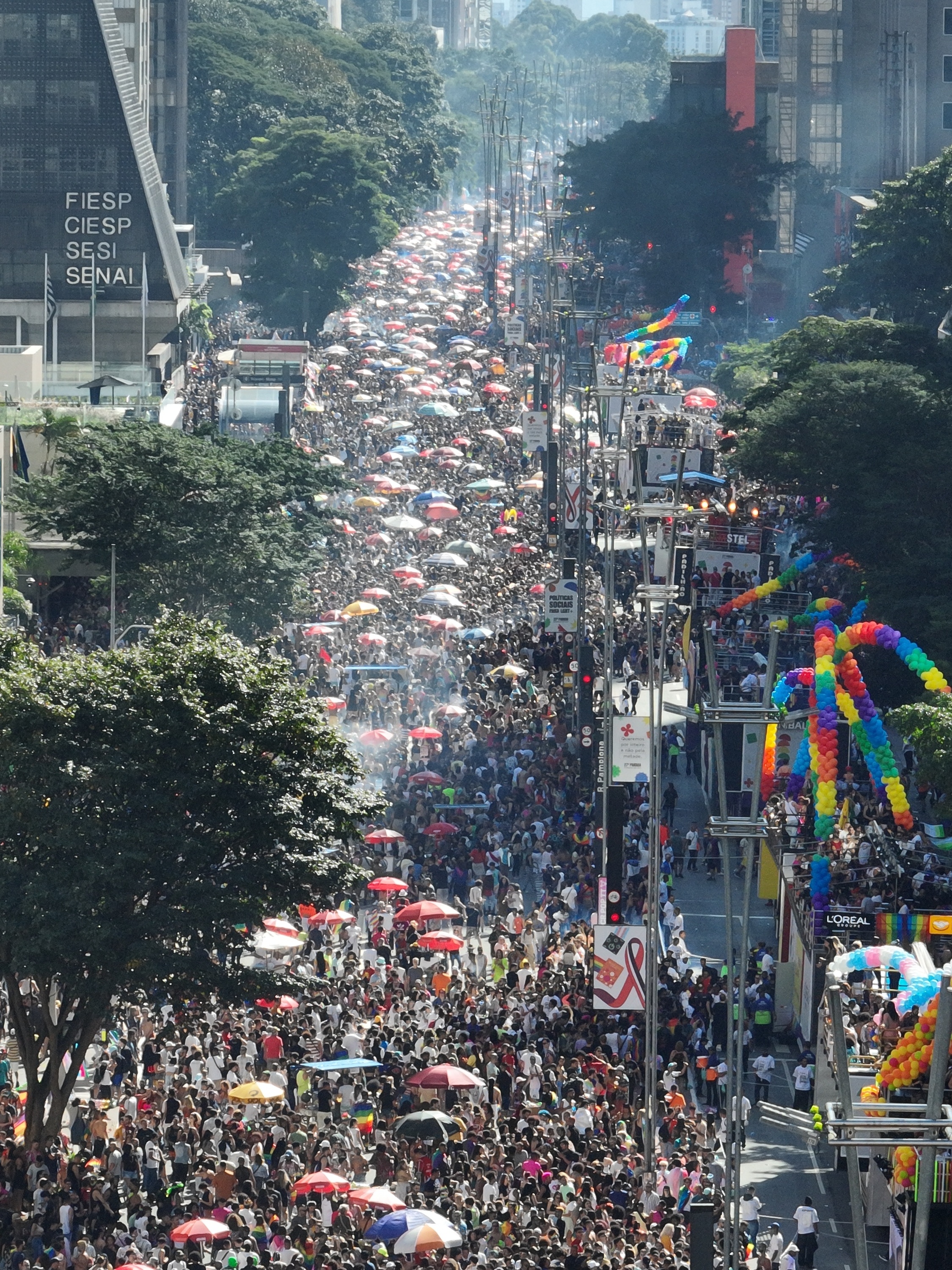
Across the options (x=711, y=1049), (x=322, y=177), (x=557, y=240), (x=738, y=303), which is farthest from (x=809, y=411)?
(x=557, y=240)

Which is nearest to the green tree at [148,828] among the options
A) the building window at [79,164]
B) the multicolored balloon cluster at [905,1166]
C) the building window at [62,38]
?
the multicolored balloon cluster at [905,1166]

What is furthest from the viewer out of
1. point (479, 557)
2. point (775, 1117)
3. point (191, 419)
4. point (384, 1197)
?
point (191, 419)

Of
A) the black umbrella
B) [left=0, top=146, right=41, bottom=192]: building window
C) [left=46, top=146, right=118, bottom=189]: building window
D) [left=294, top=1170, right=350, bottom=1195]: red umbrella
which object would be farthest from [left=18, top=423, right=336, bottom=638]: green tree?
[left=0, top=146, right=41, bottom=192]: building window

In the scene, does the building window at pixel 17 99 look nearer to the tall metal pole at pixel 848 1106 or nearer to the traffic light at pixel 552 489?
the traffic light at pixel 552 489

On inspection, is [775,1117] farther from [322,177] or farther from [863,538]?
[322,177]

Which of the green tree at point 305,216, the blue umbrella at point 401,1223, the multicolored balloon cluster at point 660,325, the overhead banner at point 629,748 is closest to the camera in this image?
the blue umbrella at point 401,1223
